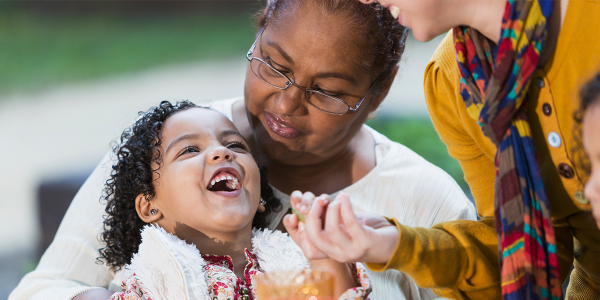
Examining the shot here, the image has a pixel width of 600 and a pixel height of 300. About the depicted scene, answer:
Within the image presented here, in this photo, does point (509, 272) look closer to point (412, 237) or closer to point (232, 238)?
point (412, 237)

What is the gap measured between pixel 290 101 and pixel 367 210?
0.60 meters

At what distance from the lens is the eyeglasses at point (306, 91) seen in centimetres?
182

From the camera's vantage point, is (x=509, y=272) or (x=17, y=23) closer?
(x=509, y=272)

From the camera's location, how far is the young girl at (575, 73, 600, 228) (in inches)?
43.4

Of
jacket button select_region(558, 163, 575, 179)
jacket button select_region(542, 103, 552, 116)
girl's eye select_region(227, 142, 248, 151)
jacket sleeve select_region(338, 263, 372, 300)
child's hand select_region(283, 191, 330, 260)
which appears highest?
jacket button select_region(542, 103, 552, 116)

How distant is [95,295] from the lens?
5.87 ft

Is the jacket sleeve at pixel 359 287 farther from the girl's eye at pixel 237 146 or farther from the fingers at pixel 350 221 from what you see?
the girl's eye at pixel 237 146

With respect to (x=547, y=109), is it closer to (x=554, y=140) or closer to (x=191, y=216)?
(x=554, y=140)

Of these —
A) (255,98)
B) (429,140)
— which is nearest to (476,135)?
(255,98)

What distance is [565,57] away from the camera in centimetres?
123

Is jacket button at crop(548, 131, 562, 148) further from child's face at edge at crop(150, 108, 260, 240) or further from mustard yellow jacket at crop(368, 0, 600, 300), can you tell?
child's face at edge at crop(150, 108, 260, 240)

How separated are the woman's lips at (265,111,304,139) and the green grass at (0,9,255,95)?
293 cm

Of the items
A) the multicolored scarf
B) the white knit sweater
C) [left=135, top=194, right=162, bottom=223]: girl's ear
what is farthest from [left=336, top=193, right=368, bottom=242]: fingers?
[left=135, top=194, right=162, bottom=223]: girl's ear

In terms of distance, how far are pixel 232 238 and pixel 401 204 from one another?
0.70m
